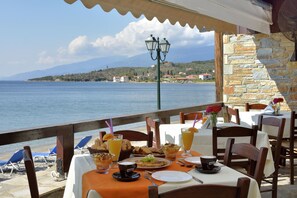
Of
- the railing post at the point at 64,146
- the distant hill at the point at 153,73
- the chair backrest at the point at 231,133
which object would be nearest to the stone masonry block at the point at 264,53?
the chair backrest at the point at 231,133

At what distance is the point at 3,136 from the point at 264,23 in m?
3.57

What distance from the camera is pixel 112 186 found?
167 cm

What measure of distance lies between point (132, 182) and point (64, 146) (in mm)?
1568

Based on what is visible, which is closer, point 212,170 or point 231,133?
point 212,170

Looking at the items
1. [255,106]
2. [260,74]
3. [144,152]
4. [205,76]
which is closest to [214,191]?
[144,152]

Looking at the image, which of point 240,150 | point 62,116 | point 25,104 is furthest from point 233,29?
point 25,104

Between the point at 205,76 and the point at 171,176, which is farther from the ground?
the point at 205,76

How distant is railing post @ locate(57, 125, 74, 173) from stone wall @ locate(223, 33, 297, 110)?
3100 millimetres

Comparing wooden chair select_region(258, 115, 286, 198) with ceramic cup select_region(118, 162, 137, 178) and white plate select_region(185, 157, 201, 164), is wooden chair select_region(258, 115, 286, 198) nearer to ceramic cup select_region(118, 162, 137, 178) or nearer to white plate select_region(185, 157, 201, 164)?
white plate select_region(185, 157, 201, 164)

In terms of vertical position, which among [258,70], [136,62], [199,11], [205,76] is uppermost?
[136,62]

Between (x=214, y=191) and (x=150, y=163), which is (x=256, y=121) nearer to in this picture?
(x=150, y=163)

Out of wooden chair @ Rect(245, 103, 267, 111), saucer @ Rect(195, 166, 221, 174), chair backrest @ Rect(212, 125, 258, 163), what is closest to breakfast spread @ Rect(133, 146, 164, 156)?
saucer @ Rect(195, 166, 221, 174)

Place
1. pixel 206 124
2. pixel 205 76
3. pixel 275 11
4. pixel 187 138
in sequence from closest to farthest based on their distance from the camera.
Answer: pixel 187 138
pixel 206 124
pixel 275 11
pixel 205 76

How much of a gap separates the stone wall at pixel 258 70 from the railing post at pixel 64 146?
3.10m
